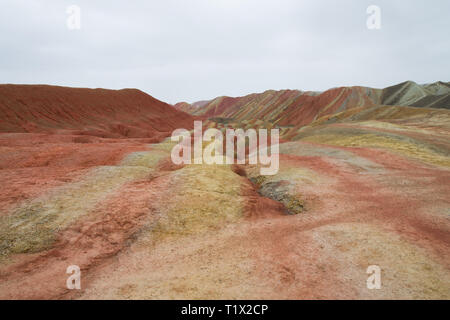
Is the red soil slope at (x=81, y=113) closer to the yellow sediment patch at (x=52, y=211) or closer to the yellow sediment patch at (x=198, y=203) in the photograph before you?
the yellow sediment patch at (x=52, y=211)

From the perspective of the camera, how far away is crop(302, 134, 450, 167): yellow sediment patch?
26.7 metres

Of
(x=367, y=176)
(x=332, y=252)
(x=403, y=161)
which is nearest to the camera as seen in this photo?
(x=332, y=252)

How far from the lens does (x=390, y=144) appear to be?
32.5 meters

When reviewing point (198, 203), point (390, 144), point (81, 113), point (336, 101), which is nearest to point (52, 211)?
point (198, 203)

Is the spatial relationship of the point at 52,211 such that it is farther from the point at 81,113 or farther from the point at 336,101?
the point at 336,101

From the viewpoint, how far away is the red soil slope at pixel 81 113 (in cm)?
6125

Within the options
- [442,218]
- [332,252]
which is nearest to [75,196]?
[332,252]

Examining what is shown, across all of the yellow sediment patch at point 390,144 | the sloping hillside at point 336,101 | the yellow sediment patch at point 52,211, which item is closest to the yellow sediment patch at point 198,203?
the yellow sediment patch at point 52,211

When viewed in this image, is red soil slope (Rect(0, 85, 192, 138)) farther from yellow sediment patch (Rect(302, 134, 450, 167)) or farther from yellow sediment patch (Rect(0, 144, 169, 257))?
yellow sediment patch (Rect(0, 144, 169, 257))

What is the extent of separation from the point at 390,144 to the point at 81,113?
80330mm

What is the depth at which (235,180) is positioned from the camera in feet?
72.0

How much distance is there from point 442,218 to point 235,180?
13.8 m

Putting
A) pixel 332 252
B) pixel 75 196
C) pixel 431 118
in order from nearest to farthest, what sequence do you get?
pixel 332 252 < pixel 75 196 < pixel 431 118
